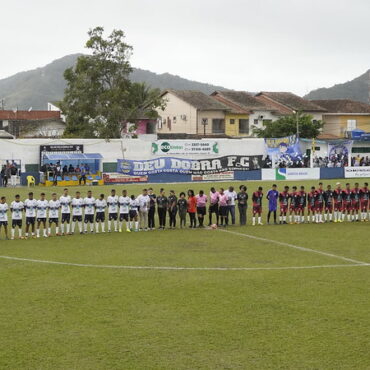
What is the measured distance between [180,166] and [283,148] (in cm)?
1072

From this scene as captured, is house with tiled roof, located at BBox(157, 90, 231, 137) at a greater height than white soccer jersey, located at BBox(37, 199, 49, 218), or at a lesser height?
greater

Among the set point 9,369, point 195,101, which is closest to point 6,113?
point 195,101

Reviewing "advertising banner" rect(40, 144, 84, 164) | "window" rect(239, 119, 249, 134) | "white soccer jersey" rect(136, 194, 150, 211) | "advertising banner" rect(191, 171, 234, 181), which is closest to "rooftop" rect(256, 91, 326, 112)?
"window" rect(239, 119, 249, 134)

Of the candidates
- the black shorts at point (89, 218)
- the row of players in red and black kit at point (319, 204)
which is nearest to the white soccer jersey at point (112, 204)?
the black shorts at point (89, 218)

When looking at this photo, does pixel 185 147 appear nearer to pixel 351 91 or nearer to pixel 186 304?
pixel 186 304

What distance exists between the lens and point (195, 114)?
257 feet

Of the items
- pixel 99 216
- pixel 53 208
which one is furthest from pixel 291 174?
pixel 53 208

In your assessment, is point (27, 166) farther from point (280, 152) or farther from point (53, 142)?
point (280, 152)

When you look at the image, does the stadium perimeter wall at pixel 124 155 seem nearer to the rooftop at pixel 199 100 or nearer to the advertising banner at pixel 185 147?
the advertising banner at pixel 185 147

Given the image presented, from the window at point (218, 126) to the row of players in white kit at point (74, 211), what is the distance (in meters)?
52.5

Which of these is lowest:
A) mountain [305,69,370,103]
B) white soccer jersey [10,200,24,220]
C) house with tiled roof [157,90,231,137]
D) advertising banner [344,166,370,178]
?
white soccer jersey [10,200,24,220]

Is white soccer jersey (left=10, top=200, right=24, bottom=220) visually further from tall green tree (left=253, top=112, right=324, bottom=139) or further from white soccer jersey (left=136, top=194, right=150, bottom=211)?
tall green tree (left=253, top=112, right=324, bottom=139)

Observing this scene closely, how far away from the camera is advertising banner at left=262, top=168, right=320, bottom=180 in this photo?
2140 inches

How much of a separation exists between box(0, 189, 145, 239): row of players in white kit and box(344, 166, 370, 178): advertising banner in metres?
32.7
